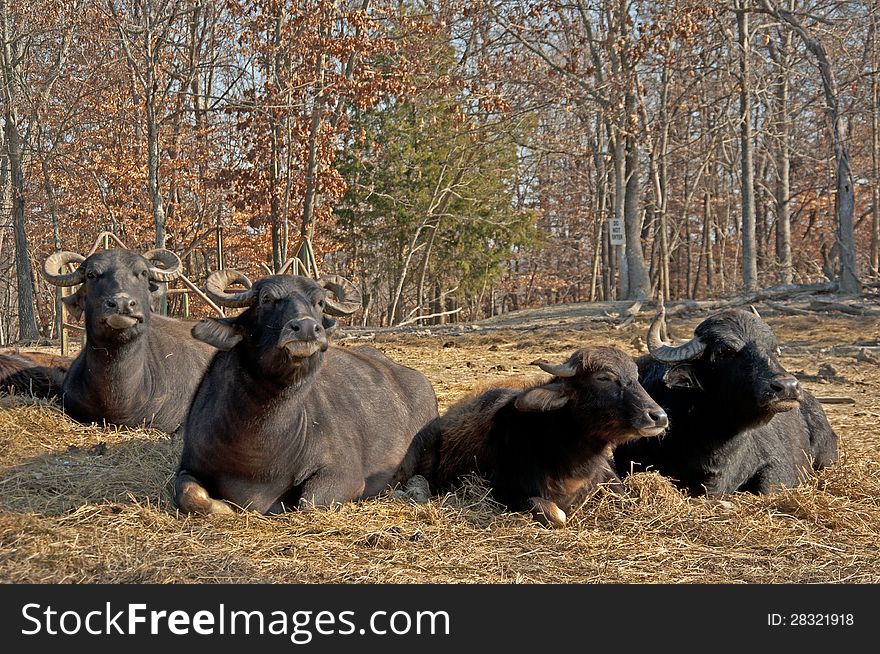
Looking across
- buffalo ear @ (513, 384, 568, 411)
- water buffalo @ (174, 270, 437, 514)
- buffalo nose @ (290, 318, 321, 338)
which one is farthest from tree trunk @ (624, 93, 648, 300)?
buffalo nose @ (290, 318, 321, 338)

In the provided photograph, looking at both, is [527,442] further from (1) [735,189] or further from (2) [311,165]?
(1) [735,189]

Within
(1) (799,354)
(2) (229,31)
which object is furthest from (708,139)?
(1) (799,354)

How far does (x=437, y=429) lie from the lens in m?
7.25

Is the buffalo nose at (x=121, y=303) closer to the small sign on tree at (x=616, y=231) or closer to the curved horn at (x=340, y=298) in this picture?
the curved horn at (x=340, y=298)

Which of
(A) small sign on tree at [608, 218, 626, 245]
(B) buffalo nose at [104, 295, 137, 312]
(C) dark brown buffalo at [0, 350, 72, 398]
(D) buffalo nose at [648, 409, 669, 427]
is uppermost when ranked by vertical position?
(A) small sign on tree at [608, 218, 626, 245]

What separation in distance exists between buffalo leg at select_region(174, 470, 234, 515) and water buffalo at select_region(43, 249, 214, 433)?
8.60ft

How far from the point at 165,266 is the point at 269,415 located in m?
4.17

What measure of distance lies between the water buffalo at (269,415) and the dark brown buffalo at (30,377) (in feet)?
13.2

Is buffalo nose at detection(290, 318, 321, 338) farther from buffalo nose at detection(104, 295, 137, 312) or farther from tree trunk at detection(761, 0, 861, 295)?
tree trunk at detection(761, 0, 861, 295)

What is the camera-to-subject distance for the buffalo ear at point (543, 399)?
5695mm

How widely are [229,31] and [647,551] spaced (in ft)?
75.8

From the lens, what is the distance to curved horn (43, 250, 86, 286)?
807 centimetres

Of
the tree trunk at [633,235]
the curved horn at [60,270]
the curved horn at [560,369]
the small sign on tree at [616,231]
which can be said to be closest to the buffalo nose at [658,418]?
the curved horn at [560,369]

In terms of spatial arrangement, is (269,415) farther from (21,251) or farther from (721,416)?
(21,251)
